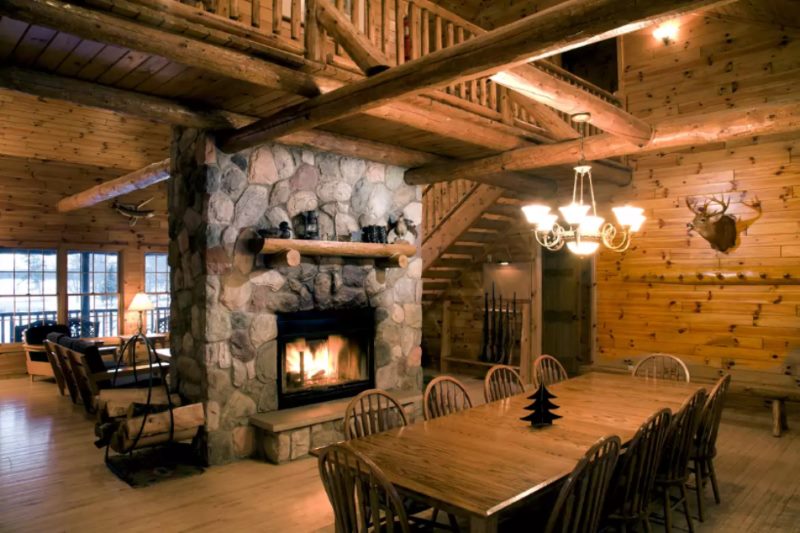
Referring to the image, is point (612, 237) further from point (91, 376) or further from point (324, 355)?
point (91, 376)

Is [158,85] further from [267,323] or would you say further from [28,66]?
[267,323]

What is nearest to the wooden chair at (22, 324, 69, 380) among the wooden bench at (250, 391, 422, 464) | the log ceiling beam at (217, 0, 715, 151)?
the wooden bench at (250, 391, 422, 464)

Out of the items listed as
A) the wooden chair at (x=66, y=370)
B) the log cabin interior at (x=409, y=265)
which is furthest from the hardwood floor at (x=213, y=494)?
the wooden chair at (x=66, y=370)

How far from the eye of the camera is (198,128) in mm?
4492

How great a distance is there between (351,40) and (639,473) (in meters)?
2.78

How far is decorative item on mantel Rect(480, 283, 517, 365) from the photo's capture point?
813cm

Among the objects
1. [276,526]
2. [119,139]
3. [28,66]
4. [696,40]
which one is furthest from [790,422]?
[119,139]

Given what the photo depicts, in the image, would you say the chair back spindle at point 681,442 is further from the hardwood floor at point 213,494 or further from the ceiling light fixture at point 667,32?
the ceiling light fixture at point 667,32

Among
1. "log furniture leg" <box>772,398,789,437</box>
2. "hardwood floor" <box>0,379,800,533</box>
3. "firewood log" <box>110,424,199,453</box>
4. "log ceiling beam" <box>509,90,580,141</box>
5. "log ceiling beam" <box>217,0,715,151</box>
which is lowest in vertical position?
"hardwood floor" <box>0,379,800,533</box>

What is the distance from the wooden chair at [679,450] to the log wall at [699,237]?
3.38 metres

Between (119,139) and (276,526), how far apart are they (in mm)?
6799

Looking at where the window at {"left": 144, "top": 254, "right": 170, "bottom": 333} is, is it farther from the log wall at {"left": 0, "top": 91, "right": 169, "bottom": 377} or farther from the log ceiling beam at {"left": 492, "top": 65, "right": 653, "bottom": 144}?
the log ceiling beam at {"left": 492, "top": 65, "right": 653, "bottom": 144}

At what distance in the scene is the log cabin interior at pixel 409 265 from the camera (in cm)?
283

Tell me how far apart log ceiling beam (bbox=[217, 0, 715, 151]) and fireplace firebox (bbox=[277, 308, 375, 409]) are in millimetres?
1958
